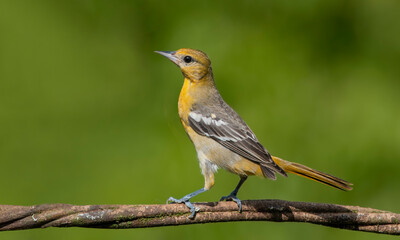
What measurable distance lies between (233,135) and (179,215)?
1.33 m

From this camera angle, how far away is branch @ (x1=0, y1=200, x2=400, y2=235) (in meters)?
2.14

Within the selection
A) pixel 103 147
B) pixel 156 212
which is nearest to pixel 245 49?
pixel 103 147

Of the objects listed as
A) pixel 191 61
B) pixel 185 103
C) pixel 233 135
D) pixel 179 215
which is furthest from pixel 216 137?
pixel 179 215

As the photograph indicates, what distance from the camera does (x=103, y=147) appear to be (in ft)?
14.2

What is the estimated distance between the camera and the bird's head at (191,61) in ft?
13.0

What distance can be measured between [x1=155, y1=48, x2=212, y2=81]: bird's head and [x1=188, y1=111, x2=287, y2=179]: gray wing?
354mm

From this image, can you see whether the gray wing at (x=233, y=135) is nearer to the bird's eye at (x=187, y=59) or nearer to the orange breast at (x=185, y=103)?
the orange breast at (x=185, y=103)

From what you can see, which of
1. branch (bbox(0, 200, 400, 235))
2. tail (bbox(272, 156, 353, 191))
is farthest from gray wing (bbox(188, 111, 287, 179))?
branch (bbox(0, 200, 400, 235))

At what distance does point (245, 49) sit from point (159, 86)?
792 mm

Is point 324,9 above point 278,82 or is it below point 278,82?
above

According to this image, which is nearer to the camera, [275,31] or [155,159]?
[155,159]

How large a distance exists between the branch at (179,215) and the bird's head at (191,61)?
57.5 inches

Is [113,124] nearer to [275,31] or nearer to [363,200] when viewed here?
[275,31]

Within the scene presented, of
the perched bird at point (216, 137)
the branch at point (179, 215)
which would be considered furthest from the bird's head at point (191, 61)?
the branch at point (179, 215)
